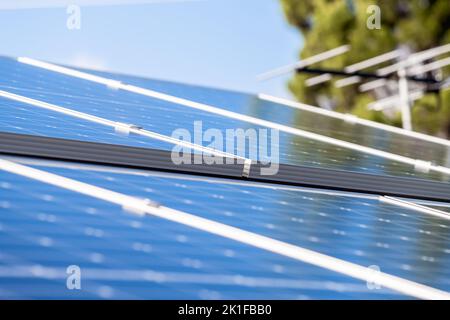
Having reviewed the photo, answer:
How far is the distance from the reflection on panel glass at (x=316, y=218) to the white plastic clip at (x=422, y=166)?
2.20 metres

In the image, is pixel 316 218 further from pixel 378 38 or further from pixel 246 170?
pixel 378 38

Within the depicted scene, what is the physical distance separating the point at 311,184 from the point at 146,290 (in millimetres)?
3036

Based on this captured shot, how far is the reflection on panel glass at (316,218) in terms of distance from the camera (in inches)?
191

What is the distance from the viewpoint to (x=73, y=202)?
457 cm

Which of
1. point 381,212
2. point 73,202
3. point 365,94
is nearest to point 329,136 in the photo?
point 381,212

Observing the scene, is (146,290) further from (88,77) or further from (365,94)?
(365,94)

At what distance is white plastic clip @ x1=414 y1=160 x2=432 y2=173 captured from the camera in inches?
329

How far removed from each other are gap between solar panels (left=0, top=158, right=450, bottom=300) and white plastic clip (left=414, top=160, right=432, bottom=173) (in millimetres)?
4009

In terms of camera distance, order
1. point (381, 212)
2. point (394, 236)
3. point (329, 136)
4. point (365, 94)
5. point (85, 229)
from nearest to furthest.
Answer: point (85, 229), point (394, 236), point (381, 212), point (329, 136), point (365, 94)

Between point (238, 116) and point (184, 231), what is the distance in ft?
16.1

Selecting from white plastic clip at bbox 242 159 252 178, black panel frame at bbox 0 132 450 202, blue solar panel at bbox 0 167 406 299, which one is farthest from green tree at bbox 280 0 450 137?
blue solar panel at bbox 0 167 406 299

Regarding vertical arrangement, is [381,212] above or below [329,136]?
below
